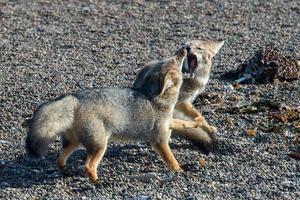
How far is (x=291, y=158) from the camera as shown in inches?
356

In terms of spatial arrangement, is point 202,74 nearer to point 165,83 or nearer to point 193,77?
point 193,77

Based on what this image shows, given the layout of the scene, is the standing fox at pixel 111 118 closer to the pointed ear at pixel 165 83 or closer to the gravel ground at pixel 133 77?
the pointed ear at pixel 165 83

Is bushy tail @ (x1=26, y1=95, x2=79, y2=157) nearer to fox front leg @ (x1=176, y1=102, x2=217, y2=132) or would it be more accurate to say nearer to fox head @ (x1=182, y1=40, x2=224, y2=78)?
fox front leg @ (x1=176, y1=102, x2=217, y2=132)

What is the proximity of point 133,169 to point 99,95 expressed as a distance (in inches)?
29.6

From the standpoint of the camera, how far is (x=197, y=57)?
10078 mm

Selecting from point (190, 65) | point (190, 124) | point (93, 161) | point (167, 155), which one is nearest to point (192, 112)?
point (190, 65)

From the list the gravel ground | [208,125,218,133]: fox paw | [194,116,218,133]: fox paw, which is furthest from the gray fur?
[208,125,218,133]: fox paw

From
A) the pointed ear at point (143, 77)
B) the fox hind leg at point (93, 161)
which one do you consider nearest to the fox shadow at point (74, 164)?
the fox hind leg at point (93, 161)

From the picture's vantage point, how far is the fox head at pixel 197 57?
998 cm

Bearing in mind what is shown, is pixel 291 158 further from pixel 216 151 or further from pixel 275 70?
pixel 275 70

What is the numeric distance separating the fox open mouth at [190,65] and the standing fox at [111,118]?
1.76 feet

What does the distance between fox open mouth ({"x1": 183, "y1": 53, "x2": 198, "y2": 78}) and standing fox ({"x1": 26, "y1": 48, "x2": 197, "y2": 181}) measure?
536 mm

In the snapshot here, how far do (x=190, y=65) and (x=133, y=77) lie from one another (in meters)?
Answer: 2.31

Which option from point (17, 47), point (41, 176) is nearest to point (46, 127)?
point (41, 176)
